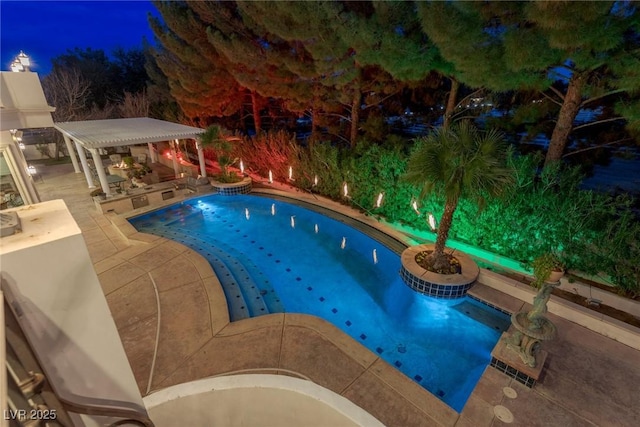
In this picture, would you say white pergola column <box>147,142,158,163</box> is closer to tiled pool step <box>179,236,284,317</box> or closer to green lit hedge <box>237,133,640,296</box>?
tiled pool step <box>179,236,284,317</box>

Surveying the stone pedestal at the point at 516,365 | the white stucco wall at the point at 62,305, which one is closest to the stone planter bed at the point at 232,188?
the stone pedestal at the point at 516,365

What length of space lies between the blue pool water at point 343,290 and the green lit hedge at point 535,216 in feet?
5.27

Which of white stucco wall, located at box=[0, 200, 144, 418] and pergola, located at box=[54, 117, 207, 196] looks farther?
pergola, located at box=[54, 117, 207, 196]

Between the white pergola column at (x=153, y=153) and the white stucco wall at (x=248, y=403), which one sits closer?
the white stucco wall at (x=248, y=403)

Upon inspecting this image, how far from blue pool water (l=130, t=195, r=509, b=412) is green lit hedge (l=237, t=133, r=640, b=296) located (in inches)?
63.3

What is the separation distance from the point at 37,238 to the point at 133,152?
20782mm

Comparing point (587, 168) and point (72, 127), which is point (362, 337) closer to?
point (587, 168)

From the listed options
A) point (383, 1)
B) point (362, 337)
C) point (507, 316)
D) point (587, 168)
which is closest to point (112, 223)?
point (362, 337)

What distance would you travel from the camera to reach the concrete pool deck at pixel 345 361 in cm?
382

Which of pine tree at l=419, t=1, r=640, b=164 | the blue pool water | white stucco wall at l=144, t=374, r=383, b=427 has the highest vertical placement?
pine tree at l=419, t=1, r=640, b=164

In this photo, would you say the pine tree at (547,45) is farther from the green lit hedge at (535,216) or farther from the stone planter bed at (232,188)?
the stone planter bed at (232,188)

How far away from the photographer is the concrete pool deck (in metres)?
3.82

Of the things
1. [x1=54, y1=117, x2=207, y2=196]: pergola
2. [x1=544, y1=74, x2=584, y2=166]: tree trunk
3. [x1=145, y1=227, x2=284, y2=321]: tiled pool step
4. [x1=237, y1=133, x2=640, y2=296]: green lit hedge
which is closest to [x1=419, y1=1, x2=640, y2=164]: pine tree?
[x1=544, y1=74, x2=584, y2=166]: tree trunk

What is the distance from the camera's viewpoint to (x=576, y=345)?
4.82 m
